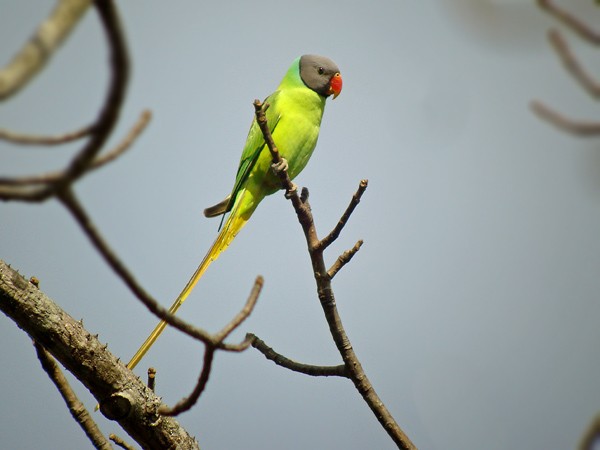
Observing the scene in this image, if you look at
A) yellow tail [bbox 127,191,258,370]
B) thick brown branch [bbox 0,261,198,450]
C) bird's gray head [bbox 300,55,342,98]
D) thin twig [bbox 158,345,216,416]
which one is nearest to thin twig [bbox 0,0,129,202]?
thin twig [bbox 158,345,216,416]

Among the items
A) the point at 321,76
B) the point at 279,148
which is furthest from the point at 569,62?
the point at 321,76

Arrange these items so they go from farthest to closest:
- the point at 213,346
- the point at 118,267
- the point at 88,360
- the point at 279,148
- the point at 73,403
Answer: the point at 279,148 < the point at 73,403 < the point at 88,360 < the point at 213,346 < the point at 118,267

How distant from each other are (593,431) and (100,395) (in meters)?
1.94

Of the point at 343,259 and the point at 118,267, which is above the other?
the point at 343,259

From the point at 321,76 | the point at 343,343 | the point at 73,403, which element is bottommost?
the point at 73,403

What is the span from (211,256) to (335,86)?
1.69m

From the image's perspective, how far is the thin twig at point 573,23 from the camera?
93 cm

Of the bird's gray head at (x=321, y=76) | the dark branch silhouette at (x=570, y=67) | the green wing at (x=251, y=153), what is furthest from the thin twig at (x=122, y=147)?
the bird's gray head at (x=321, y=76)

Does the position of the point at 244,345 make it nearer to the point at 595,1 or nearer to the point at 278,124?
the point at 595,1

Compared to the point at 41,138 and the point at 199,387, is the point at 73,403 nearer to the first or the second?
the point at 199,387

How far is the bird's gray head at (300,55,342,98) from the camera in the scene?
453 centimetres

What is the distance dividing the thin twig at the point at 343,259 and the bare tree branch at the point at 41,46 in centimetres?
194

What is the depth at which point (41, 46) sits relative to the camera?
2.43 ft

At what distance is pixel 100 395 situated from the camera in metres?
2.40
